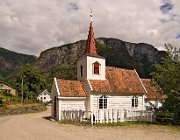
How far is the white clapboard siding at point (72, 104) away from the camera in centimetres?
3066

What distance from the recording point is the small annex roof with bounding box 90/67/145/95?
3256 centimetres

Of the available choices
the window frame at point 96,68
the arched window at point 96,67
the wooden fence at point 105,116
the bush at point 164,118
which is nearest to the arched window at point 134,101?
the wooden fence at point 105,116

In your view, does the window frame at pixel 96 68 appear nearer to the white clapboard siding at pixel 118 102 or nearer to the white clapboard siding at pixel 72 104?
the white clapboard siding at pixel 118 102

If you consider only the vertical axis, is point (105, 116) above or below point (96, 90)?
below

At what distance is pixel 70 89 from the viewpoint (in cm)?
3180

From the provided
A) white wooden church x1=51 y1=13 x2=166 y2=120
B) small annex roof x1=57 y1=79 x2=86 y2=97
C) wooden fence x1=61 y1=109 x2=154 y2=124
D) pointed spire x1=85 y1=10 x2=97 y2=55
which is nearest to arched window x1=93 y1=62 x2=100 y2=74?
white wooden church x1=51 y1=13 x2=166 y2=120

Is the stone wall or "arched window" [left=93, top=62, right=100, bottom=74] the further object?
the stone wall

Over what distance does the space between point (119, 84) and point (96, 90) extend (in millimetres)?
4210

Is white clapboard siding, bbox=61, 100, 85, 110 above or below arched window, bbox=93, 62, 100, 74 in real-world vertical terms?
below

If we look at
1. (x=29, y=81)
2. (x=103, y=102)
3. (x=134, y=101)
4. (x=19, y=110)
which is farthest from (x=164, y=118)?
(x=29, y=81)

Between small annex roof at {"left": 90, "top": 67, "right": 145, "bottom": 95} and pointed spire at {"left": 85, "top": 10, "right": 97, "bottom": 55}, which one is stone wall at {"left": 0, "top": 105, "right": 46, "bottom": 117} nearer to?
small annex roof at {"left": 90, "top": 67, "right": 145, "bottom": 95}

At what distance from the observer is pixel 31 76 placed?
69500 millimetres

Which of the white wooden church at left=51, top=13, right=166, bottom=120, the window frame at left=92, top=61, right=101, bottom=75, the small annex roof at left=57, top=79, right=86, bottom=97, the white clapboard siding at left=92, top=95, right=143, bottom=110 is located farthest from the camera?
the window frame at left=92, top=61, right=101, bottom=75

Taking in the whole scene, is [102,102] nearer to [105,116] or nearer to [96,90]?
[96,90]
